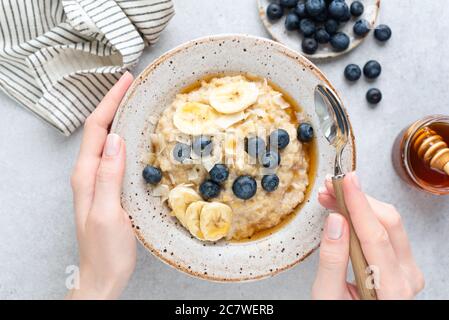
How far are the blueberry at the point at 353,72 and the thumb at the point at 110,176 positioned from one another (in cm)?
89

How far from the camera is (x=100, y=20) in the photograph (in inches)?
73.1

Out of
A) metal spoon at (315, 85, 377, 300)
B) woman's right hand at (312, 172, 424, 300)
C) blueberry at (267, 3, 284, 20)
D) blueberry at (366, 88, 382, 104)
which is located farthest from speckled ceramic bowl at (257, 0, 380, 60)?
woman's right hand at (312, 172, 424, 300)

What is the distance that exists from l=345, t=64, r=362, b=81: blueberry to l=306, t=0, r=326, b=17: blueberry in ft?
0.78

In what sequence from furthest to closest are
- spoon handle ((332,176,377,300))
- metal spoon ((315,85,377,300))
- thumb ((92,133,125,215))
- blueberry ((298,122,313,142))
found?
blueberry ((298,122,313,142)) → thumb ((92,133,125,215)) → metal spoon ((315,85,377,300)) → spoon handle ((332,176,377,300))

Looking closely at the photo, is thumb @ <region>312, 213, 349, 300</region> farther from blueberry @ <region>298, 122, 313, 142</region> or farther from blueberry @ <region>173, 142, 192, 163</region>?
blueberry @ <region>173, 142, 192, 163</region>

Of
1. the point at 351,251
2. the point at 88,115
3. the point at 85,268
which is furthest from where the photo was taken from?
the point at 88,115

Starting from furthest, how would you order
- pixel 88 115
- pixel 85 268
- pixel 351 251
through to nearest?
pixel 88 115 → pixel 85 268 → pixel 351 251

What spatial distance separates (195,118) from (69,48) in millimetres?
561

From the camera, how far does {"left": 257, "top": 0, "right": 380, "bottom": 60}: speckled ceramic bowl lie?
2.01m

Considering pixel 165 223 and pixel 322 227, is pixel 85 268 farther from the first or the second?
pixel 322 227

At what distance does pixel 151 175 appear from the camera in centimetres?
175

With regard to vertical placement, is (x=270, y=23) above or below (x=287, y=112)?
above
